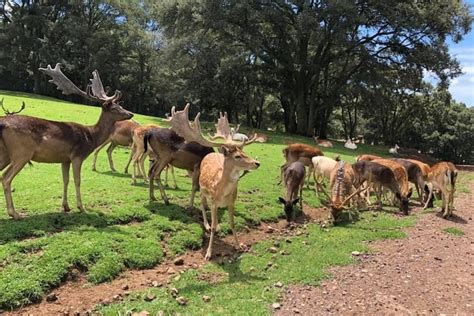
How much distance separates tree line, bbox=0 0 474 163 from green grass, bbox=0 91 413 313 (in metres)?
20.3

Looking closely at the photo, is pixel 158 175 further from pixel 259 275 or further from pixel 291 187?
pixel 259 275

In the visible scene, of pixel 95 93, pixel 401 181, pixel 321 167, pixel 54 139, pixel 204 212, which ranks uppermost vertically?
pixel 95 93

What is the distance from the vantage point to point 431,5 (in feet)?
105

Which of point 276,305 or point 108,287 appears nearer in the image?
point 276,305

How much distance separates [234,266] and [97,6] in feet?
169

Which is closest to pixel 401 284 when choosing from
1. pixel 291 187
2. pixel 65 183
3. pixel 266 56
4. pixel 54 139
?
pixel 291 187

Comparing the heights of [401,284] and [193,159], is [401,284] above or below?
below

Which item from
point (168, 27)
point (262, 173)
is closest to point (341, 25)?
point (168, 27)

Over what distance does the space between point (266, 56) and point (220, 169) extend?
1134 inches

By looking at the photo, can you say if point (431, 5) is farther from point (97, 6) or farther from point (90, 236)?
point (97, 6)

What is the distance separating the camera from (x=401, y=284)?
26.1 ft

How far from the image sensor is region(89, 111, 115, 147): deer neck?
9.88m

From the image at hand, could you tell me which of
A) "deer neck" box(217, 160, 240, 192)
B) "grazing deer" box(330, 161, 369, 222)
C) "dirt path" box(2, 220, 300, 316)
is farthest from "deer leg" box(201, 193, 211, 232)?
"grazing deer" box(330, 161, 369, 222)

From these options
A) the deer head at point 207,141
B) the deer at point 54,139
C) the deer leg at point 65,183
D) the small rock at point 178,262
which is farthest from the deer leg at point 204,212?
the deer leg at point 65,183
